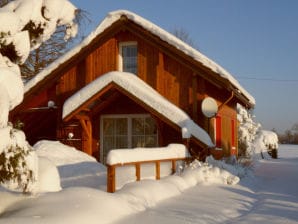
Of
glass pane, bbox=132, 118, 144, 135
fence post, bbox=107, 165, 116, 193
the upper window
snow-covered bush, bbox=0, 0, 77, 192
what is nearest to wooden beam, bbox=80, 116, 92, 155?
glass pane, bbox=132, 118, 144, 135

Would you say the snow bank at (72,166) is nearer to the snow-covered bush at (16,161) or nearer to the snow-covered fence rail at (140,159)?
the snow-covered fence rail at (140,159)

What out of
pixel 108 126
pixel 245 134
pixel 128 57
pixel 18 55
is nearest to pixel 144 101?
pixel 108 126

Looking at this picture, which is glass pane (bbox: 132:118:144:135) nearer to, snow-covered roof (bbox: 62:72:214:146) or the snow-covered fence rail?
snow-covered roof (bbox: 62:72:214:146)

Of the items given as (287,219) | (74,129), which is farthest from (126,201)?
(74,129)

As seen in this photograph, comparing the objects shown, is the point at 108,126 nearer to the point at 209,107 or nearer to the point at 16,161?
the point at 209,107

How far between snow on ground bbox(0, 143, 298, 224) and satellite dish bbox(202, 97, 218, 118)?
4.63 metres

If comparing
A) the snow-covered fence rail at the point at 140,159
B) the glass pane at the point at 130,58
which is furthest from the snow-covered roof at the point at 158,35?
the snow-covered fence rail at the point at 140,159

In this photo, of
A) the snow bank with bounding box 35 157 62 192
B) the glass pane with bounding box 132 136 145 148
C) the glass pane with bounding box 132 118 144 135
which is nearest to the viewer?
the snow bank with bounding box 35 157 62 192

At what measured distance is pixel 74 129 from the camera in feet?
57.8

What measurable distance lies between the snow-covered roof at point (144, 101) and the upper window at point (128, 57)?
1548 mm

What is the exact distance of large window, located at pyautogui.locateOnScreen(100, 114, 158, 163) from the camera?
16.7 m

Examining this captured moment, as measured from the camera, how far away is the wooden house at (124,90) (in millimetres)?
15227

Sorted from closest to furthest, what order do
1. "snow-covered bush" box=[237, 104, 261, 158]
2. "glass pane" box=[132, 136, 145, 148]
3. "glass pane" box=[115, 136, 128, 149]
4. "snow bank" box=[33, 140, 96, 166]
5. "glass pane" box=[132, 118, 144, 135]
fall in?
"snow bank" box=[33, 140, 96, 166] → "glass pane" box=[132, 136, 145, 148] → "glass pane" box=[132, 118, 144, 135] → "glass pane" box=[115, 136, 128, 149] → "snow-covered bush" box=[237, 104, 261, 158]

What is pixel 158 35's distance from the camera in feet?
52.4
